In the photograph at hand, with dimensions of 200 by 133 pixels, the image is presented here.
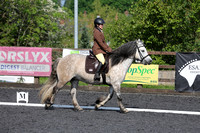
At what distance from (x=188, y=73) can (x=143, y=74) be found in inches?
68.3

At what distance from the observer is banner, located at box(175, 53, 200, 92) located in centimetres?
1181

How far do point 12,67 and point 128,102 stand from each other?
5.80 metres

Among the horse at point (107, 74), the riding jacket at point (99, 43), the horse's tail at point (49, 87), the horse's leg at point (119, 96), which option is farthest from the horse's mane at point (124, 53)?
the horse's tail at point (49, 87)

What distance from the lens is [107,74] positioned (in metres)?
7.65

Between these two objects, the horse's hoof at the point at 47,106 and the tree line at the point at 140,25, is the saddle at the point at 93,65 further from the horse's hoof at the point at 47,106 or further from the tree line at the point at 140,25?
the tree line at the point at 140,25

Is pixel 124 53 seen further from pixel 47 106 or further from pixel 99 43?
pixel 47 106

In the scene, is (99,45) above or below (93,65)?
above

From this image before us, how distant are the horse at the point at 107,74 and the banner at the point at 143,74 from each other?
4506 mm

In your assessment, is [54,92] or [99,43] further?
[54,92]

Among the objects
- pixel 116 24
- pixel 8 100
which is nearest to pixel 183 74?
pixel 8 100

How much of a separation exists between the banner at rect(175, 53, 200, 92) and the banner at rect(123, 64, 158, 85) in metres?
0.85

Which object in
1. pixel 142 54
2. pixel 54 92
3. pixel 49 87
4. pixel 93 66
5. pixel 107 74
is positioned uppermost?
pixel 142 54

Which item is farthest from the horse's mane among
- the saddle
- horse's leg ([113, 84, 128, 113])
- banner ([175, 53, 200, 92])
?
banner ([175, 53, 200, 92])

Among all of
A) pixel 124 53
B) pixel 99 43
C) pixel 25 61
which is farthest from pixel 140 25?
pixel 99 43
